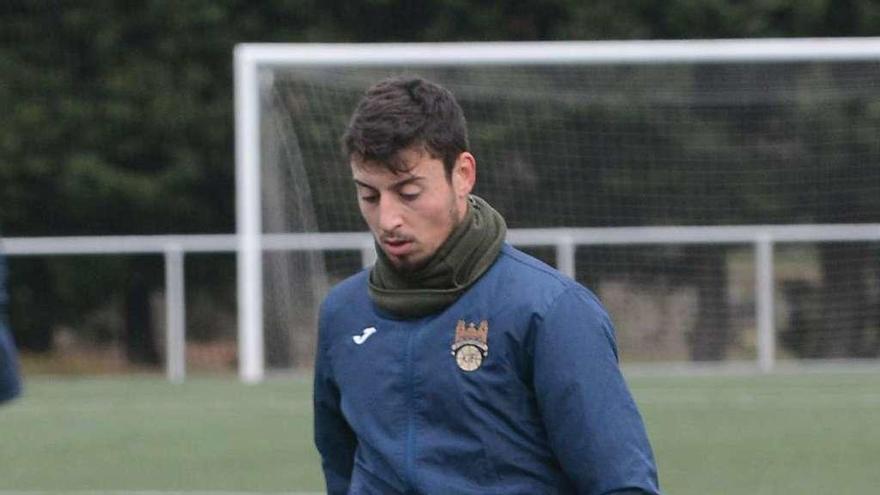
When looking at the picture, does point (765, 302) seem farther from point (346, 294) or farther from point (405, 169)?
point (405, 169)

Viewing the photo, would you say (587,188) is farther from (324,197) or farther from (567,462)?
(567,462)

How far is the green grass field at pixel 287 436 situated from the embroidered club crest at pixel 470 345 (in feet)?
20.7

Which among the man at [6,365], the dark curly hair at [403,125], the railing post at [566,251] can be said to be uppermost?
the dark curly hair at [403,125]

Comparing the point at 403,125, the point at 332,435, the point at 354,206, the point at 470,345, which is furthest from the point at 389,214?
the point at 354,206

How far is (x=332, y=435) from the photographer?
3928 mm

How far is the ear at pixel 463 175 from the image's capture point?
11.8ft

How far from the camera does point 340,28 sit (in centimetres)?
2209

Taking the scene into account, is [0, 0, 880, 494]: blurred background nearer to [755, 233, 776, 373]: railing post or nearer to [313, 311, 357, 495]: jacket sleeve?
[755, 233, 776, 373]: railing post

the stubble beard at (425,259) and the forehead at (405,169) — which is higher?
the forehead at (405,169)

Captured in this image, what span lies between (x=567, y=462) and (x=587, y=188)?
15.3 metres

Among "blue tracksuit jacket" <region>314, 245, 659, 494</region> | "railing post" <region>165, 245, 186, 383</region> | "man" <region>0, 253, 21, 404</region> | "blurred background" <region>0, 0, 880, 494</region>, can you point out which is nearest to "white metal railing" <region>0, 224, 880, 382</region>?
"railing post" <region>165, 245, 186, 383</region>

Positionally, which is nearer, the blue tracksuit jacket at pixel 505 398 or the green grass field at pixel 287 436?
the blue tracksuit jacket at pixel 505 398

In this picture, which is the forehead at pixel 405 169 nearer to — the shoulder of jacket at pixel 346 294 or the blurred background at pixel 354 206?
the shoulder of jacket at pixel 346 294

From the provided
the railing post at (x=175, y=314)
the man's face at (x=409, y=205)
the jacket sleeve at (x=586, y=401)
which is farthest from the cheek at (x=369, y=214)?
the railing post at (x=175, y=314)
